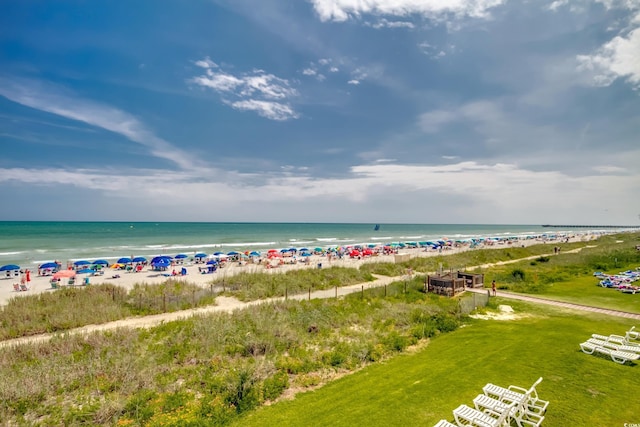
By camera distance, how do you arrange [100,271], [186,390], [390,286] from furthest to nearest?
[100,271], [390,286], [186,390]

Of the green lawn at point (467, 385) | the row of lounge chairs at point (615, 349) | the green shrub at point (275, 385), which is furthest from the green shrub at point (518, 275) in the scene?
the green shrub at point (275, 385)

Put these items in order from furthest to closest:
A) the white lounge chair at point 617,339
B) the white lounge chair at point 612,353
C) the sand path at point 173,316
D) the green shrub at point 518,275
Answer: the green shrub at point 518,275
the sand path at point 173,316
the white lounge chair at point 617,339
the white lounge chair at point 612,353

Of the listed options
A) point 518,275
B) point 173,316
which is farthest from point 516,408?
point 518,275

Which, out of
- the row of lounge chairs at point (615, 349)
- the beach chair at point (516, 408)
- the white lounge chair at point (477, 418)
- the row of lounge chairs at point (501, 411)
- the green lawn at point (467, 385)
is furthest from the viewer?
the row of lounge chairs at point (615, 349)

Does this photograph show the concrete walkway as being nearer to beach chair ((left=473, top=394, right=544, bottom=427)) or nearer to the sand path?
the sand path

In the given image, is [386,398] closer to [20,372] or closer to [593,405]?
[593,405]

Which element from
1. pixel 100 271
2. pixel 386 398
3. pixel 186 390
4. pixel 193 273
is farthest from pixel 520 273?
pixel 100 271

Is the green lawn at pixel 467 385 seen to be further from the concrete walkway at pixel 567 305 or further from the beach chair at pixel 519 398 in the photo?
the concrete walkway at pixel 567 305
